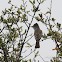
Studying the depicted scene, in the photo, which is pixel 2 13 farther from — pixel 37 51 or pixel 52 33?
pixel 52 33

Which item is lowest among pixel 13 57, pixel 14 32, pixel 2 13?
pixel 13 57

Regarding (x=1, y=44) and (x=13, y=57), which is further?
(x=13, y=57)

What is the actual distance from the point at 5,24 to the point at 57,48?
6.69ft

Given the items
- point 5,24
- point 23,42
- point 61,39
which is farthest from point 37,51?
point 61,39

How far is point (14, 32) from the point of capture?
4707mm

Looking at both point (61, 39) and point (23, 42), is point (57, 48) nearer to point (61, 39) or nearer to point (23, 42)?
point (61, 39)

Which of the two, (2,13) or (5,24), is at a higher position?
(2,13)

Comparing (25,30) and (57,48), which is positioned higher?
(25,30)

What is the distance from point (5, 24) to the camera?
4.65 meters

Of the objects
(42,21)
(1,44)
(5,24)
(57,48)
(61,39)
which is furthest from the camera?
(5,24)

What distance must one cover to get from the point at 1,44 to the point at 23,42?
0.62 meters

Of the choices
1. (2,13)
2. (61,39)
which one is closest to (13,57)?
(2,13)

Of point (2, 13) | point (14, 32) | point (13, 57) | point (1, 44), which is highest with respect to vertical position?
point (2, 13)

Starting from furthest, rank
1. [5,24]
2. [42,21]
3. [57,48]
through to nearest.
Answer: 1. [5,24]
2. [42,21]
3. [57,48]
